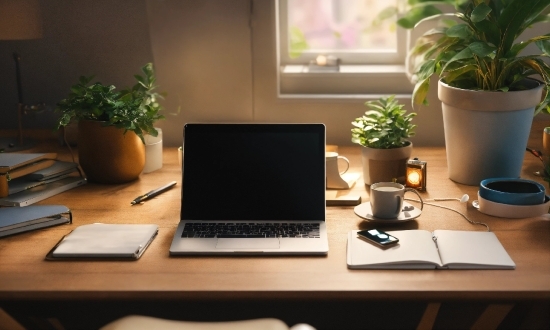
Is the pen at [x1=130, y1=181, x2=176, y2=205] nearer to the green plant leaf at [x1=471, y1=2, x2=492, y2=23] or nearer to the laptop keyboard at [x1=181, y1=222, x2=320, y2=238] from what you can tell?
the laptop keyboard at [x1=181, y1=222, x2=320, y2=238]

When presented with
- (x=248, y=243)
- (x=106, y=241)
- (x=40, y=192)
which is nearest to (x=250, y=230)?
(x=248, y=243)

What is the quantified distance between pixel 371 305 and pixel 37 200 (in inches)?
40.7

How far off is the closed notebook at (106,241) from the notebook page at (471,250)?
0.65 metres

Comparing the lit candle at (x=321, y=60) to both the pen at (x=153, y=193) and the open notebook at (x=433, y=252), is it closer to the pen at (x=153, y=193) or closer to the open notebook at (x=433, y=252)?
the pen at (x=153, y=193)

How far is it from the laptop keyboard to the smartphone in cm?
10

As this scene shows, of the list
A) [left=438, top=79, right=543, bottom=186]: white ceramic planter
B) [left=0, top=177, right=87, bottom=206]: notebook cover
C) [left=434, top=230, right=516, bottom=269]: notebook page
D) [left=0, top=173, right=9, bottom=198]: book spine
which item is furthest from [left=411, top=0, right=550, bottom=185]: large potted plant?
[left=0, top=173, right=9, bottom=198]: book spine

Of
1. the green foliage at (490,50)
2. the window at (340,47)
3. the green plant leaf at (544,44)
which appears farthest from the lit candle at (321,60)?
the green plant leaf at (544,44)

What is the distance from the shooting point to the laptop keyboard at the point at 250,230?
1654 millimetres

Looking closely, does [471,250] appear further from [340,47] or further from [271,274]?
[340,47]

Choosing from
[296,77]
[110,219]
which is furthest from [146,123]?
[296,77]

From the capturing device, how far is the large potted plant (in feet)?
6.20

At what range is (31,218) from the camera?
1.73 metres

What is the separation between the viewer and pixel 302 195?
173 cm

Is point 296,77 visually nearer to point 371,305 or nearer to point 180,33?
point 180,33
